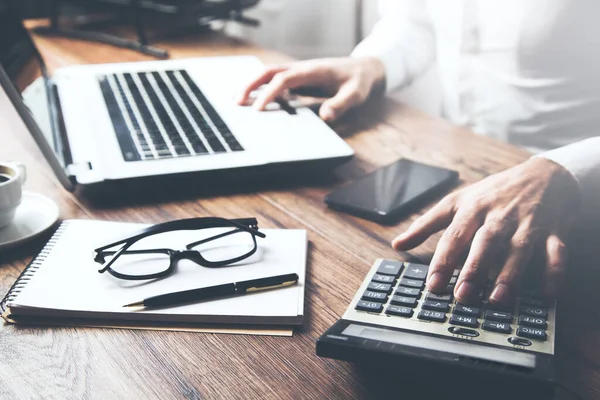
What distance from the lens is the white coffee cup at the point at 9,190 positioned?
68 cm

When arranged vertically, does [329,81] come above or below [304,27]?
above

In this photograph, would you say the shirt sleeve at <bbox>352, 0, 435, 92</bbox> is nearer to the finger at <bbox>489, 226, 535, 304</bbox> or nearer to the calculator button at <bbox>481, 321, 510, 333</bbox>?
the finger at <bbox>489, 226, 535, 304</bbox>

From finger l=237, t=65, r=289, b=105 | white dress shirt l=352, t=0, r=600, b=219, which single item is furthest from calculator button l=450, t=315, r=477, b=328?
white dress shirt l=352, t=0, r=600, b=219

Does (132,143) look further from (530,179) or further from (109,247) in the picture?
(530,179)

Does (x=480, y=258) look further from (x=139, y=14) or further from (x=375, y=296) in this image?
(x=139, y=14)

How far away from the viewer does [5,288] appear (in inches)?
24.2

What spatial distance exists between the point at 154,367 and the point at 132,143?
0.42m

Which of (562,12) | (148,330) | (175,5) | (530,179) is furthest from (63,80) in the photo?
(562,12)

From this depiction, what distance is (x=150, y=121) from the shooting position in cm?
94

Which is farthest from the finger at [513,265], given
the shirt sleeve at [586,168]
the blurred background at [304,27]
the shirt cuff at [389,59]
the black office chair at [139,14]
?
the blurred background at [304,27]

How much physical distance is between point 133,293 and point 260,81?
1.86 feet

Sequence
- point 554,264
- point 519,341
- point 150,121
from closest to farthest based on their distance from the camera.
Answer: point 519,341 → point 554,264 → point 150,121

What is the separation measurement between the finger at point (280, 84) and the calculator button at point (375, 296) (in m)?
0.51

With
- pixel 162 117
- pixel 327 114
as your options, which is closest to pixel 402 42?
pixel 327 114
